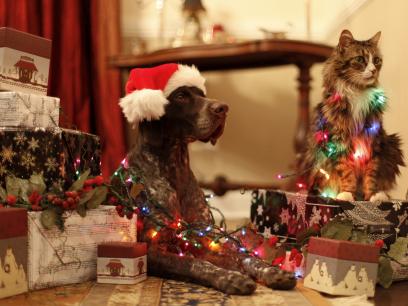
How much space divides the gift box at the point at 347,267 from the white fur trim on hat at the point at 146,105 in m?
0.58

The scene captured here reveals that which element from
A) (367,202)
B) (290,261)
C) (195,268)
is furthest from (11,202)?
(367,202)

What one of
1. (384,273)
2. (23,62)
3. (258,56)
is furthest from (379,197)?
(258,56)

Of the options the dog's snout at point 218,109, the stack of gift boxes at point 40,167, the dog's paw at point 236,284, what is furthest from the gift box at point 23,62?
the dog's paw at point 236,284

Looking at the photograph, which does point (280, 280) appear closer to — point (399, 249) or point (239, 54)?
point (399, 249)

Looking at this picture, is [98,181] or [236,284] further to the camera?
[98,181]

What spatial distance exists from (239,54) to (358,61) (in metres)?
0.93

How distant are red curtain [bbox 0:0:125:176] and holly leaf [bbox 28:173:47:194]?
5.01ft

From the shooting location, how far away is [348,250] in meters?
1.21

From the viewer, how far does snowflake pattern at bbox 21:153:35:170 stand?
130cm

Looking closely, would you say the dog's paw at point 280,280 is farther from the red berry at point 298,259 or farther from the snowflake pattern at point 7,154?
the snowflake pattern at point 7,154

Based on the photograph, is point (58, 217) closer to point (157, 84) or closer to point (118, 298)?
point (118, 298)

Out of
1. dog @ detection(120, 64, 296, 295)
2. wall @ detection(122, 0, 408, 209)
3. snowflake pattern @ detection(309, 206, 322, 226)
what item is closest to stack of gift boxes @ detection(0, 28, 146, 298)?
dog @ detection(120, 64, 296, 295)

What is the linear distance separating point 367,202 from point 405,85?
74 centimetres

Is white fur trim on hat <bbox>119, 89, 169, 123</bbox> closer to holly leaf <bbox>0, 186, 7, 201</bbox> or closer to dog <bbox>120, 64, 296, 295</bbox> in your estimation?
dog <bbox>120, 64, 296, 295</bbox>
